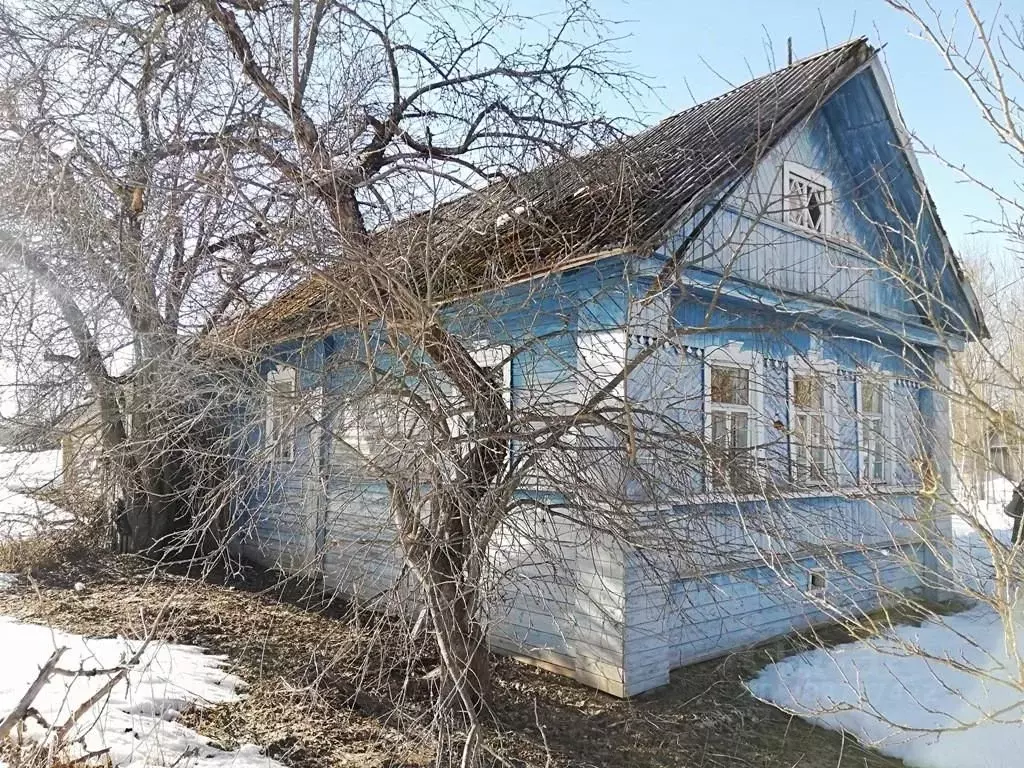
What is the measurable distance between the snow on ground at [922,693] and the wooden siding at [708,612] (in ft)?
1.52

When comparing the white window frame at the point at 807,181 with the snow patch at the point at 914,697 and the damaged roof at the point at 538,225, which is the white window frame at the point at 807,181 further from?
the snow patch at the point at 914,697

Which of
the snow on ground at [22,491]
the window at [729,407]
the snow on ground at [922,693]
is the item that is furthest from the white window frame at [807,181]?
the snow on ground at [22,491]

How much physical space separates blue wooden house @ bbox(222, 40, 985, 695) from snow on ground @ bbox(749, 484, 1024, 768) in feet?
1.87

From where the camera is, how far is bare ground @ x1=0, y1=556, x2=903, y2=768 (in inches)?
173

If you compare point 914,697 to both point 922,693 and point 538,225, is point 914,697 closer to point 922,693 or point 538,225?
point 922,693

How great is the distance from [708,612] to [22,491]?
7.39 meters

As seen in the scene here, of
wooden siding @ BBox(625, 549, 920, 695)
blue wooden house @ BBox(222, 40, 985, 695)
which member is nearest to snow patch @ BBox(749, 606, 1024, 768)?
wooden siding @ BBox(625, 549, 920, 695)

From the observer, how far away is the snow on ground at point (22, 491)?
26.0ft

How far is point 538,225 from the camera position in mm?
4332

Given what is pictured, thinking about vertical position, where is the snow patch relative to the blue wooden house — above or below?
below

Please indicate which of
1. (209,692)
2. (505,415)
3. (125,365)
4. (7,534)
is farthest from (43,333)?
(505,415)

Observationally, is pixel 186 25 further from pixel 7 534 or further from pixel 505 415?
pixel 7 534

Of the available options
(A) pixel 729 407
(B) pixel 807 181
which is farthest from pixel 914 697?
(B) pixel 807 181

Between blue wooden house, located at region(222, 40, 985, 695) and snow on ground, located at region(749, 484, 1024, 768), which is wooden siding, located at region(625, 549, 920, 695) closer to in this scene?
blue wooden house, located at region(222, 40, 985, 695)
